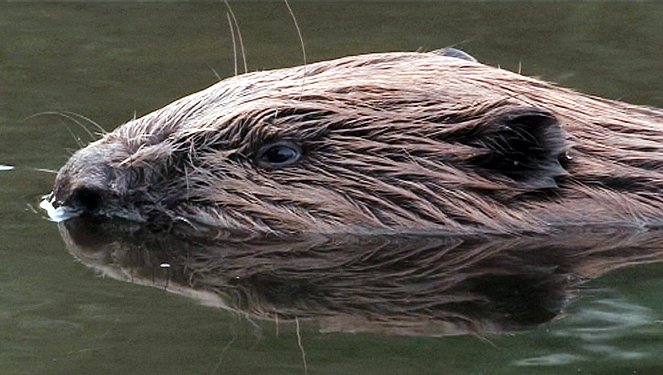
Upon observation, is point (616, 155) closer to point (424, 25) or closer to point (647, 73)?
point (647, 73)

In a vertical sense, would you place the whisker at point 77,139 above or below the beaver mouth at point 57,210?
below

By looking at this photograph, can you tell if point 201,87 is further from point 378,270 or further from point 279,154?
point 378,270

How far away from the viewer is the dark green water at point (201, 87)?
5.67 meters

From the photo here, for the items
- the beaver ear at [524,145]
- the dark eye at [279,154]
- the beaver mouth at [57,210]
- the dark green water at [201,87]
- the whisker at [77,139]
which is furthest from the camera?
the whisker at [77,139]

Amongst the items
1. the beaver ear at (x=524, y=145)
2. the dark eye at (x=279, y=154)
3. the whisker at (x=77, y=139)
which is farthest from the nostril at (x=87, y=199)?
the beaver ear at (x=524, y=145)

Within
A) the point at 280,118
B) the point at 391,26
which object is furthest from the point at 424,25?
the point at 280,118

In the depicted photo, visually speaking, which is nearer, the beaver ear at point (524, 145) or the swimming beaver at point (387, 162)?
the beaver ear at point (524, 145)

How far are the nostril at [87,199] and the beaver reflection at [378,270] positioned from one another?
70 millimetres

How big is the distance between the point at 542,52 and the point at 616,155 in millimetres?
3826

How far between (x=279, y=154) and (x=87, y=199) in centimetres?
82

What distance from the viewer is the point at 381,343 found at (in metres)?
5.85

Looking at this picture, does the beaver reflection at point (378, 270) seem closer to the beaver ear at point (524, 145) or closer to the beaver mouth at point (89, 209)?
the beaver mouth at point (89, 209)

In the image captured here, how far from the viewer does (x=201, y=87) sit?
1027cm

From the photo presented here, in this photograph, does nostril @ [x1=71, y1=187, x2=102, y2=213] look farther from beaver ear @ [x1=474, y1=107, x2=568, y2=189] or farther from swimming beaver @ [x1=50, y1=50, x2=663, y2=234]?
beaver ear @ [x1=474, y1=107, x2=568, y2=189]
